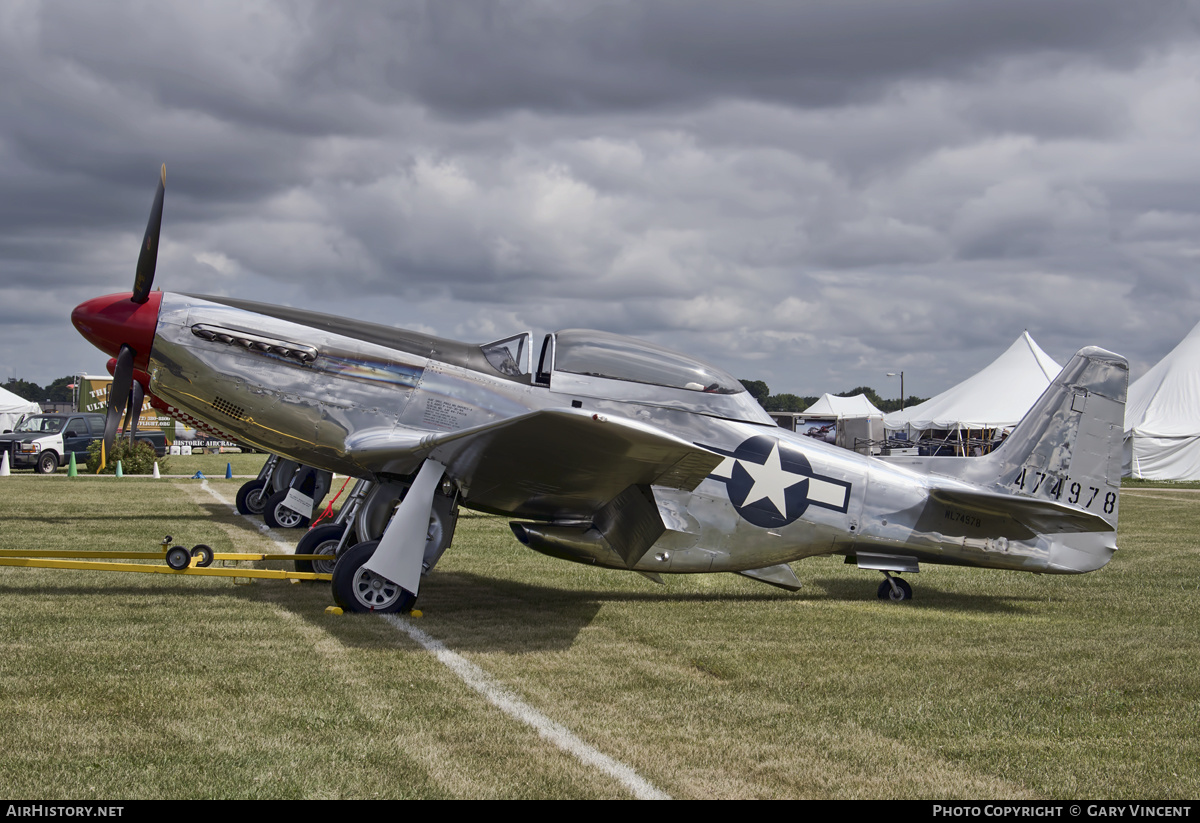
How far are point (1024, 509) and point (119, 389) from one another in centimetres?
797

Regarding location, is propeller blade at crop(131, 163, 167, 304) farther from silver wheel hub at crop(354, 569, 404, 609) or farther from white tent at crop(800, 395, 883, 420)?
white tent at crop(800, 395, 883, 420)

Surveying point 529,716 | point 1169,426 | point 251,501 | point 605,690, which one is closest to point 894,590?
point 605,690

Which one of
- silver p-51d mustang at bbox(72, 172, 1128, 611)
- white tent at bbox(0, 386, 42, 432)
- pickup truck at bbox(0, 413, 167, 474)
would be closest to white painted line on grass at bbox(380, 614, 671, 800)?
silver p-51d mustang at bbox(72, 172, 1128, 611)

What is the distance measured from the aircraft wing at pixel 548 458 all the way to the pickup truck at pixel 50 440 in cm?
2493

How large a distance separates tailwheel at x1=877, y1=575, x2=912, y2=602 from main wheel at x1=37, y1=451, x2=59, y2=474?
92.9 feet

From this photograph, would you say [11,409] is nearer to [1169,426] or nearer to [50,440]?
[50,440]

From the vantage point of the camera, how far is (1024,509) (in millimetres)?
7906

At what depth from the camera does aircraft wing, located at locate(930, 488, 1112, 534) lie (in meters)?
7.75

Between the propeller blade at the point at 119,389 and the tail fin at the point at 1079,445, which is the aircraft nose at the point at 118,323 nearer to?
the propeller blade at the point at 119,389

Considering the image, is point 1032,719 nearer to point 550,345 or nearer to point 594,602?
point 594,602

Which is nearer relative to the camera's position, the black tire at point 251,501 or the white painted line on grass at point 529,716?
the white painted line on grass at point 529,716

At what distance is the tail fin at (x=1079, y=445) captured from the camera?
8.55 m

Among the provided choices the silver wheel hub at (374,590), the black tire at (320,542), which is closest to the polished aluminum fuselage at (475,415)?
the silver wheel hub at (374,590)

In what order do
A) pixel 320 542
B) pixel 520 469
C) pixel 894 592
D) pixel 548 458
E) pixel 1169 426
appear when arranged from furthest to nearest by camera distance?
pixel 1169 426 → pixel 320 542 → pixel 894 592 → pixel 520 469 → pixel 548 458
